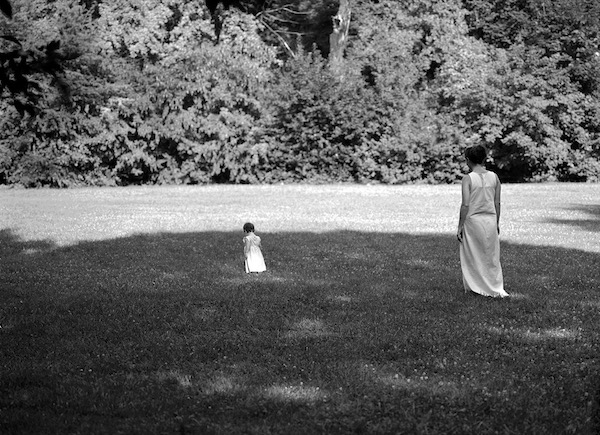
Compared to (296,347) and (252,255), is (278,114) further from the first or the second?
(296,347)

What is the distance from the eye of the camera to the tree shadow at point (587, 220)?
16719mm

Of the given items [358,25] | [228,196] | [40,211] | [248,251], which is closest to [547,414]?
[248,251]

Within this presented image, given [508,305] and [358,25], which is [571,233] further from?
[358,25]

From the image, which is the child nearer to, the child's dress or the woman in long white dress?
the child's dress

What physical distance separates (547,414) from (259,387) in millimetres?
2051

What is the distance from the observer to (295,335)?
724 centimetres

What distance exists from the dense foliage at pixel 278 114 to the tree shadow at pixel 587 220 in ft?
35.6

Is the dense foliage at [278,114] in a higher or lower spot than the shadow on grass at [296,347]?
higher

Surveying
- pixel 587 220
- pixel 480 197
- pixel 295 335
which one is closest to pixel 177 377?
pixel 295 335

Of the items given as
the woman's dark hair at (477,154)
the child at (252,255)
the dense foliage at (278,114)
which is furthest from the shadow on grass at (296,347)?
the dense foliage at (278,114)

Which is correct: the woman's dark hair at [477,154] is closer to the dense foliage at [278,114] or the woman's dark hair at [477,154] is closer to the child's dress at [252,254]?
the child's dress at [252,254]

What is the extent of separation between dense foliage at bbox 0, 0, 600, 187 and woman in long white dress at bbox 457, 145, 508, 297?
74.9 feet

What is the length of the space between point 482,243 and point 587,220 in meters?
10.0

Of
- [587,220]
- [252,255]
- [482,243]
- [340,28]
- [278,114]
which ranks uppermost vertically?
[340,28]
